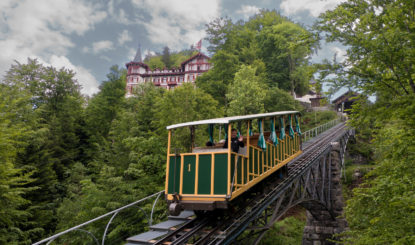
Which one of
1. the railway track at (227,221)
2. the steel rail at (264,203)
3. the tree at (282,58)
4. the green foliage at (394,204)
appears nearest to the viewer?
the green foliage at (394,204)

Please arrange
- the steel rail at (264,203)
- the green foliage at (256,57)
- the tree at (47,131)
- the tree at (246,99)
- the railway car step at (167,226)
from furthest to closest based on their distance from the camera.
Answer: the green foliage at (256,57), the tree at (246,99), the tree at (47,131), the railway car step at (167,226), the steel rail at (264,203)

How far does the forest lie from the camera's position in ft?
27.8

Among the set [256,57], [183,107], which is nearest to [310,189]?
[183,107]

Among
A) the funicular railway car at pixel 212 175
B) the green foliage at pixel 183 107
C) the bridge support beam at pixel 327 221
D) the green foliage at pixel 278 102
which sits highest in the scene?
the green foliage at pixel 278 102

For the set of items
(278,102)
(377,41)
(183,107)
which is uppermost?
(278,102)

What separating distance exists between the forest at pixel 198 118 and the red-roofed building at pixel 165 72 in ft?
60.5

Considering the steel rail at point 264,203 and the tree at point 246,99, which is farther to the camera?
the tree at point 246,99

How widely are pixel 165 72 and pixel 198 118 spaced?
183ft

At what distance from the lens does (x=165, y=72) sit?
7506cm

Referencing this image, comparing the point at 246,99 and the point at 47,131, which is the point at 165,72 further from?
the point at 246,99

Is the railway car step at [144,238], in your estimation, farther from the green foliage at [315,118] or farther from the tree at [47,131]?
the green foliage at [315,118]

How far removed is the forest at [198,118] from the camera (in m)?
8.46

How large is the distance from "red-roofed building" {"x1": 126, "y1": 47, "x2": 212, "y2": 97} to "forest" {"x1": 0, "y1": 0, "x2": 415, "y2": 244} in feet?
60.5

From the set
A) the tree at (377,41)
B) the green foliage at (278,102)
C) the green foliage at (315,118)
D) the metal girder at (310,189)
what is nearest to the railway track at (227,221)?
the metal girder at (310,189)
